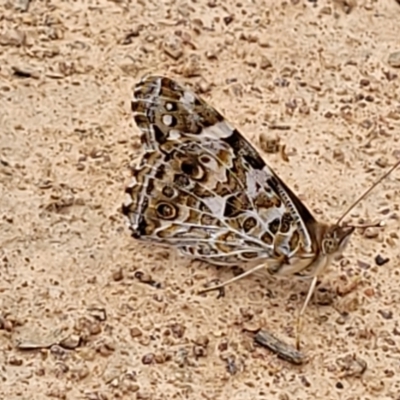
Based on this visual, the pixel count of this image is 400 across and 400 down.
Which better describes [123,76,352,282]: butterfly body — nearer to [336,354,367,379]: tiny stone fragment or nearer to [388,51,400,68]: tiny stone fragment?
[336,354,367,379]: tiny stone fragment

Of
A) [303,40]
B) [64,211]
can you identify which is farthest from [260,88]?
[64,211]

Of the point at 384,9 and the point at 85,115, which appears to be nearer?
the point at 85,115

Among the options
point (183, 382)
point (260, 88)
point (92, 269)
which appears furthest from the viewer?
point (260, 88)

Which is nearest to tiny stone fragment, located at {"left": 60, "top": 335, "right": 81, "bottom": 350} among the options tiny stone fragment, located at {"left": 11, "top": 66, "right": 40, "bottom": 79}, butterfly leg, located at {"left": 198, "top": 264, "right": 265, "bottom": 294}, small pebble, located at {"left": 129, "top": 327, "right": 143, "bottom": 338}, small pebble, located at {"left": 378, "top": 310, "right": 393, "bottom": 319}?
small pebble, located at {"left": 129, "top": 327, "right": 143, "bottom": 338}

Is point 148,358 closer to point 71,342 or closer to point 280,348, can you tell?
point 71,342

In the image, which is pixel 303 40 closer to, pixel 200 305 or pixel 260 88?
pixel 260 88

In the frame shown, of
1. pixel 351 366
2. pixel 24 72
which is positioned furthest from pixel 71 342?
pixel 24 72

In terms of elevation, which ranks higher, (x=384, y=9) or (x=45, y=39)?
(x=384, y=9)
